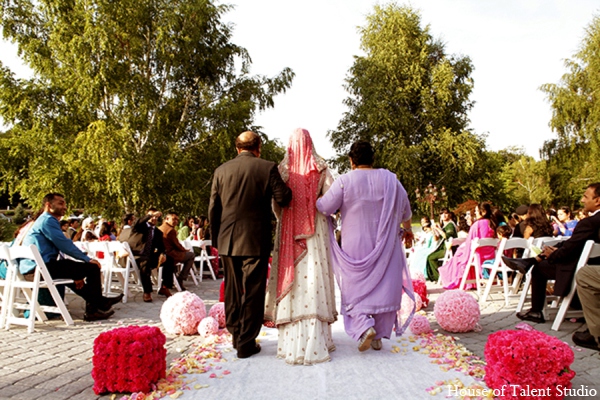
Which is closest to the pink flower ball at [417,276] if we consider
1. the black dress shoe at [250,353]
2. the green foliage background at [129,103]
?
the black dress shoe at [250,353]

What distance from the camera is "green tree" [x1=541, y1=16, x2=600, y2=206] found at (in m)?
24.5

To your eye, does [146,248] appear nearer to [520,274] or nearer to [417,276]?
[417,276]

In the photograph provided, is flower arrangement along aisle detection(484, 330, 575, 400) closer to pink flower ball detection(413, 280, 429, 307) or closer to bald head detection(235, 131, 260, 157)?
bald head detection(235, 131, 260, 157)

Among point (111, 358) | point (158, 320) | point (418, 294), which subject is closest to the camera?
point (111, 358)

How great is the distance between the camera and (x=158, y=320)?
262 inches

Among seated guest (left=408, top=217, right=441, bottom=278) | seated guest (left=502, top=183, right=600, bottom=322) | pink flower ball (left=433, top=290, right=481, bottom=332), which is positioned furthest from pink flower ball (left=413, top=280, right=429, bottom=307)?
seated guest (left=408, top=217, right=441, bottom=278)

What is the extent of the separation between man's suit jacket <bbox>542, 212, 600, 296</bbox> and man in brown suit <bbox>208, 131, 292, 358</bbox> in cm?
323

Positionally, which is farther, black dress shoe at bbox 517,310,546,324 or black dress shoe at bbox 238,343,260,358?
black dress shoe at bbox 517,310,546,324

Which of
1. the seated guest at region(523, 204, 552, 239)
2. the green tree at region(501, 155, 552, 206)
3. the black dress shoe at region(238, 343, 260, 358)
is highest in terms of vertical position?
the green tree at region(501, 155, 552, 206)

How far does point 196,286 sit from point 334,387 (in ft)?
24.1

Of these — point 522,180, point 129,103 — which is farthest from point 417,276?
point 522,180

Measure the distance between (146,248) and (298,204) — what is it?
193 inches

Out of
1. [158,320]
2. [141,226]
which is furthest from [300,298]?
[141,226]

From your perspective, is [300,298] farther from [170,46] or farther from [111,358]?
[170,46]
